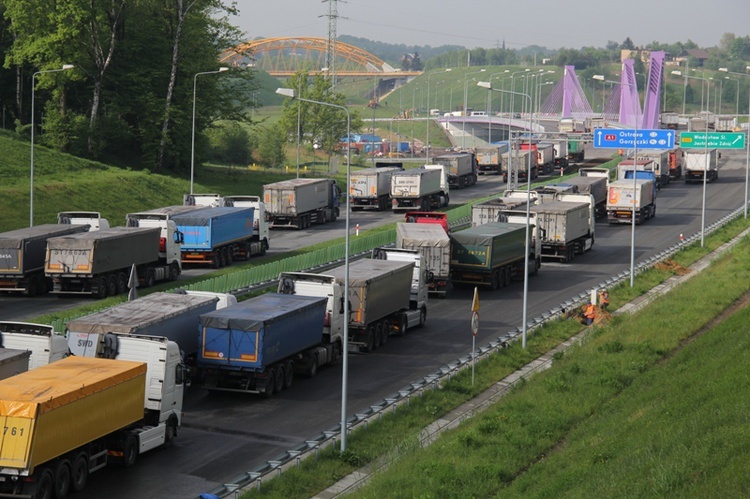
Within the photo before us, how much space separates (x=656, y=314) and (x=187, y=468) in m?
22.0

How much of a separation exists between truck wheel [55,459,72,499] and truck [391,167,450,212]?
183ft

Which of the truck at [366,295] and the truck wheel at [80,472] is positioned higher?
the truck at [366,295]

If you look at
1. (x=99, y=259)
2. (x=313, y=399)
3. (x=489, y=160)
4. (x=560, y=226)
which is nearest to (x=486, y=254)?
(x=560, y=226)

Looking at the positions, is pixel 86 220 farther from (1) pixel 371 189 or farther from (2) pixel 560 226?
(1) pixel 371 189

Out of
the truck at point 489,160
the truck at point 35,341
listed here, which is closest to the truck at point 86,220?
the truck at point 35,341

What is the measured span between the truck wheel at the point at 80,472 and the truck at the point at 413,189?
5512cm

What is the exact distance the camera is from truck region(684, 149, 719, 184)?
96062 mm

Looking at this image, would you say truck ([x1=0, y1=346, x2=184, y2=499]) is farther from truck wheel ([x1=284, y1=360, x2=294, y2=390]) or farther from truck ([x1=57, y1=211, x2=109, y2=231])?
truck ([x1=57, y1=211, x2=109, y2=231])

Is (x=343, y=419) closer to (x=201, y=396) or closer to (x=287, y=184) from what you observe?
(x=201, y=396)

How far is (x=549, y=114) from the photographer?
19450 centimetres

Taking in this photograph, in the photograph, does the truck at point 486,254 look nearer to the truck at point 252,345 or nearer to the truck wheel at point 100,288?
the truck wheel at point 100,288

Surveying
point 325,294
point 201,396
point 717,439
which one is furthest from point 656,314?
point 717,439

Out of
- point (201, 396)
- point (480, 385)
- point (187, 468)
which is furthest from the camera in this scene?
point (480, 385)

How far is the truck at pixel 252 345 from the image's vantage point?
3017 centimetres
